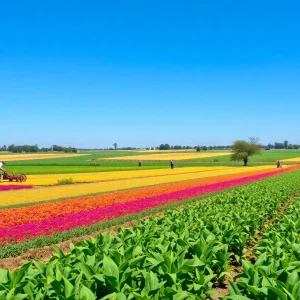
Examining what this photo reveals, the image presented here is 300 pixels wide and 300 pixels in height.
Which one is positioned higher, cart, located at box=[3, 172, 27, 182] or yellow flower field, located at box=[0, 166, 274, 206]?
cart, located at box=[3, 172, 27, 182]

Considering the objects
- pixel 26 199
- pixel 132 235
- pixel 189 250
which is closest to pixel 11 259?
pixel 132 235

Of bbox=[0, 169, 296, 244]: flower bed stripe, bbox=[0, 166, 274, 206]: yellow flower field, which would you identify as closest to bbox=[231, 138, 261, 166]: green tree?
bbox=[0, 166, 274, 206]: yellow flower field

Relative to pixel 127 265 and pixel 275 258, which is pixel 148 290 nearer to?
pixel 127 265

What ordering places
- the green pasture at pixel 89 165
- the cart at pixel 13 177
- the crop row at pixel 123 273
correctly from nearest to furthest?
the crop row at pixel 123 273 → the cart at pixel 13 177 → the green pasture at pixel 89 165

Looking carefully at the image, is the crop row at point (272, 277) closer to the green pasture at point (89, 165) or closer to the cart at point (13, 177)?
the cart at point (13, 177)

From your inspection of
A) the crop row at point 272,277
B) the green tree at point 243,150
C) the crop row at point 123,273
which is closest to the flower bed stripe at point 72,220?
the crop row at point 123,273

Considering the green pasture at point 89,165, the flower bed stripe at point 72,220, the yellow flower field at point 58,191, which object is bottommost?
the yellow flower field at point 58,191

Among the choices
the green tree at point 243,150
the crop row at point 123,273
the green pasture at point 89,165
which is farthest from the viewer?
the green tree at point 243,150

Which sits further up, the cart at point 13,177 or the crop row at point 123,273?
the crop row at point 123,273

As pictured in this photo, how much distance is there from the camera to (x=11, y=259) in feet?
31.8

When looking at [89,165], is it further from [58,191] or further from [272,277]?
[272,277]

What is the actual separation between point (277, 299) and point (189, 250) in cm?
309

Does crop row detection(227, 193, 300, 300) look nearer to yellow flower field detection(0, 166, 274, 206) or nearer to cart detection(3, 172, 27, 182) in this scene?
yellow flower field detection(0, 166, 274, 206)

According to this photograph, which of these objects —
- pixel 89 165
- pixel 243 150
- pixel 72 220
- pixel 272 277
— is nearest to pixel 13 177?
pixel 72 220
